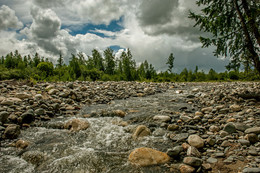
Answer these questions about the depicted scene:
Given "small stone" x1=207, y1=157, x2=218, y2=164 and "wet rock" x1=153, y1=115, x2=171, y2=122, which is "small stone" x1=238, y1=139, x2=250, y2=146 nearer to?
"small stone" x1=207, y1=157, x2=218, y2=164

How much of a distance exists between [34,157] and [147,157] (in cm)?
228

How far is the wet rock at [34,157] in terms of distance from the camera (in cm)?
282

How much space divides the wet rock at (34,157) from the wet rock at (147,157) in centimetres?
177

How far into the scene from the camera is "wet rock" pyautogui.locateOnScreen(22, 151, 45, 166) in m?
2.82

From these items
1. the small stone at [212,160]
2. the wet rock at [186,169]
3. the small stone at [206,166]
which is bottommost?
the wet rock at [186,169]

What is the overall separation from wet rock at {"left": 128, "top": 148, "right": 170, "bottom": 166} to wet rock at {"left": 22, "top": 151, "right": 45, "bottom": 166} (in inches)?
69.8

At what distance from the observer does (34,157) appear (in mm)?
2918

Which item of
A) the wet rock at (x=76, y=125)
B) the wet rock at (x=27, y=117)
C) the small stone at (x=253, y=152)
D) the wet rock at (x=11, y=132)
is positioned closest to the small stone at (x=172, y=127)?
the small stone at (x=253, y=152)

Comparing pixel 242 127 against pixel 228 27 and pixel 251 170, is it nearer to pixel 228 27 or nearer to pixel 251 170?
pixel 251 170

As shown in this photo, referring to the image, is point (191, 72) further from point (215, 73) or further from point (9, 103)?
point (9, 103)

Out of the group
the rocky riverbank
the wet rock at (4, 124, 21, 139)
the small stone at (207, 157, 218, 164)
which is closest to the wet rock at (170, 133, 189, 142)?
the rocky riverbank

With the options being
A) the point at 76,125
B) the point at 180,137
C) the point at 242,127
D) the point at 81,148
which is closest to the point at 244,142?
the point at 242,127

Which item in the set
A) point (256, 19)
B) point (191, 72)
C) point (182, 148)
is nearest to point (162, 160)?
point (182, 148)

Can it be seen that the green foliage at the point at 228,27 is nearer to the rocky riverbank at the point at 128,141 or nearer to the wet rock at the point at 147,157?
the rocky riverbank at the point at 128,141
